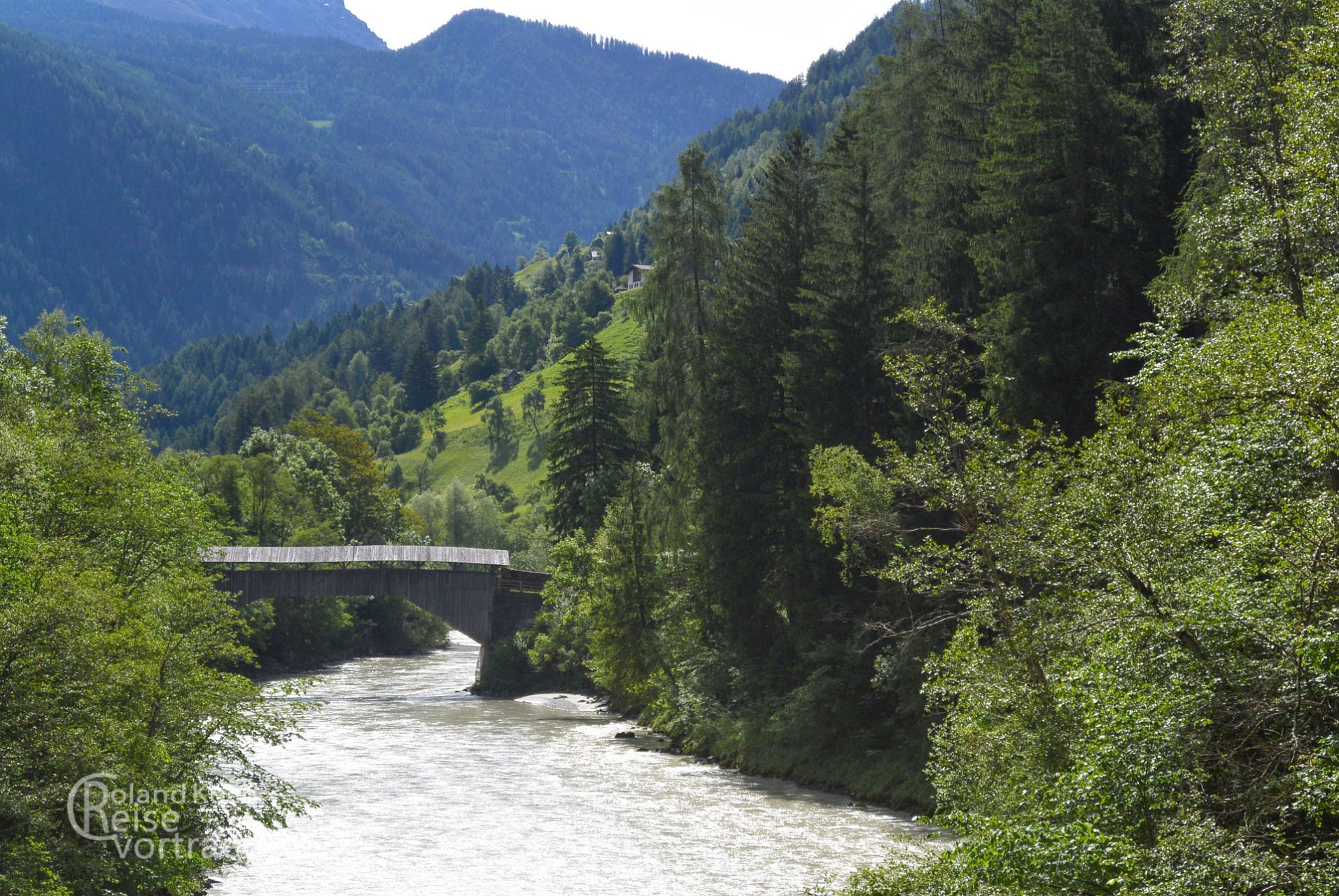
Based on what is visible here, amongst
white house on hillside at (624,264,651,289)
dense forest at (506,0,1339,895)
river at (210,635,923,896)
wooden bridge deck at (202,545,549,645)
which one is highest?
white house on hillside at (624,264,651,289)

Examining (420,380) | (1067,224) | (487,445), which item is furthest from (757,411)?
(420,380)

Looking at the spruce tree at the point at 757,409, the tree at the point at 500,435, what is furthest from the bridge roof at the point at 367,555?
the tree at the point at 500,435

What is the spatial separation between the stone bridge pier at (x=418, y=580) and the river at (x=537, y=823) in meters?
18.3

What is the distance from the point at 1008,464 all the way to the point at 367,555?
48.7 metres

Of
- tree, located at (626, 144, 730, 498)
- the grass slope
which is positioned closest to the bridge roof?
tree, located at (626, 144, 730, 498)

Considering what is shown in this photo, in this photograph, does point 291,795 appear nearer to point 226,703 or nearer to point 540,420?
point 226,703

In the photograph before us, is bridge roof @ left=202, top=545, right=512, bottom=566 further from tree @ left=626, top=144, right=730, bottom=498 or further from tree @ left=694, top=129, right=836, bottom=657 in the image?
tree @ left=694, top=129, right=836, bottom=657

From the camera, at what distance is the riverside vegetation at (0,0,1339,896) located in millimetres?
12203

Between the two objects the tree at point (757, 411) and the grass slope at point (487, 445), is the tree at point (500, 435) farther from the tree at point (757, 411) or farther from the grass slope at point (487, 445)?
the tree at point (757, 411)

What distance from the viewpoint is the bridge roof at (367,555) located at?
62938mm

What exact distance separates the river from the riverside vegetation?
8.42ft

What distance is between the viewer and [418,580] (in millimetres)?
65500

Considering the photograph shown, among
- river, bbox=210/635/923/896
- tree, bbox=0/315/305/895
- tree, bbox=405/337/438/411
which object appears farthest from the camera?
tree, bbox=405/337/438/411

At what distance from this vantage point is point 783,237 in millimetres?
39000
